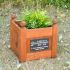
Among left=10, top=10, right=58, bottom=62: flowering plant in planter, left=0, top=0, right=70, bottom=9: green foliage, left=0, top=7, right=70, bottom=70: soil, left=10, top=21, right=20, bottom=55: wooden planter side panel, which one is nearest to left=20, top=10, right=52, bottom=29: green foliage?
left=10, top=10, right=58, bottom=62: flowering plant in planter

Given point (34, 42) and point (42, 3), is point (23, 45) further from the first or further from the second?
point (42, 3)

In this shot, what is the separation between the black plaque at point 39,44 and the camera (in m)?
4.89

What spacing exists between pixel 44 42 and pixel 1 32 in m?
1.38

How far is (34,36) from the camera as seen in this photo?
4.86 m

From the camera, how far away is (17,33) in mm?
4934

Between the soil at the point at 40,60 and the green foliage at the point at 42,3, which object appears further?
the green foliage at the point at 42,3

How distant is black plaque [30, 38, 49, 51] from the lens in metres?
A: 4.89

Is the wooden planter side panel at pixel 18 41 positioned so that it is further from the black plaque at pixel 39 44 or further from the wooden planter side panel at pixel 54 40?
the wooden planter side panel at pixel 54 40

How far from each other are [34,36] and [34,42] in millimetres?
Answer: 95

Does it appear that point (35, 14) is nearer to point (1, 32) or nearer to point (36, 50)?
point (36, 50)

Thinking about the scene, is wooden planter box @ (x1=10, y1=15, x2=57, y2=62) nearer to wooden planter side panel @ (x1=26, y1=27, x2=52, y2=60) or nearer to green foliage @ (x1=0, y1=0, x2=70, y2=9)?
wooden planter side panel @ (x1=26, y1=27, x2=52, y2=60)

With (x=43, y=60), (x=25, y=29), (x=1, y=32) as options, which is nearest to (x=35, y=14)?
(x=25, y=29)

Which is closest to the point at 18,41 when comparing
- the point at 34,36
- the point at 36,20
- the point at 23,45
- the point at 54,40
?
the point at 23,45

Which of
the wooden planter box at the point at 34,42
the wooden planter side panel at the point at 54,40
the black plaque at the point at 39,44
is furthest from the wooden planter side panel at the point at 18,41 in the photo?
the wooden planter side panel at the point at 54,40
